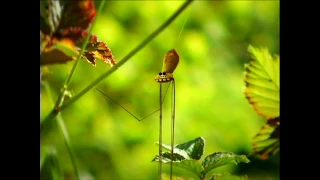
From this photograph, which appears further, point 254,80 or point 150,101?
point 150,101

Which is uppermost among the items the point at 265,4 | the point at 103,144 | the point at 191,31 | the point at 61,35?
the point at 265,4

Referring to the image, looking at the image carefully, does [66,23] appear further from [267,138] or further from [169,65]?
[267,138]

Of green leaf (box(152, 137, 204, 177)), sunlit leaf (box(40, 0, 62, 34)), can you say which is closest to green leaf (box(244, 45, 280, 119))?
green leaf (box(152, 137, 204, 177))

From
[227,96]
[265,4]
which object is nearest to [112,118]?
[227,96]

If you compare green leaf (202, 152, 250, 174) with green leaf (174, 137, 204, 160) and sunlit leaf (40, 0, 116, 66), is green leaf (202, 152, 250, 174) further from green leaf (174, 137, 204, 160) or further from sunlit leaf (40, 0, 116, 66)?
sunlit leaf (40, 0, 116, 66)

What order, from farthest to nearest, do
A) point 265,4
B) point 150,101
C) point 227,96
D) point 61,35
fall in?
1. point 265,4
2. point 227,96
3. point 150,101
4. point 61,35

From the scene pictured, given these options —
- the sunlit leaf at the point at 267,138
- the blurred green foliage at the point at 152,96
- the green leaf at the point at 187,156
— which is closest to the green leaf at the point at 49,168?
the green leaf at the point at 187,156

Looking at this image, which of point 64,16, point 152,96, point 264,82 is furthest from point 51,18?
point 152,96
